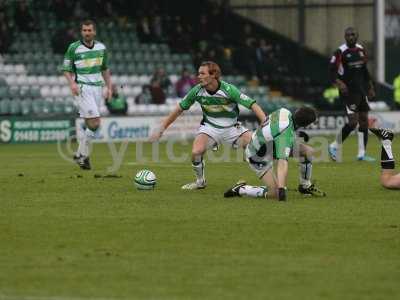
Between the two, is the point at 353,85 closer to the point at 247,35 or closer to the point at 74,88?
the point at 74,88

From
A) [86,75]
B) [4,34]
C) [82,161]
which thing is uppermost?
[4,34]

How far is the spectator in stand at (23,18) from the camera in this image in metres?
32.2

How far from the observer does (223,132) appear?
51.3ft

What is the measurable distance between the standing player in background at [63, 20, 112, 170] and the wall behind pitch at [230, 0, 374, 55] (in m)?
17.9

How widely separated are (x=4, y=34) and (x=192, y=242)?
2190cm

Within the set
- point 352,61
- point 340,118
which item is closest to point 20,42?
point 340,118

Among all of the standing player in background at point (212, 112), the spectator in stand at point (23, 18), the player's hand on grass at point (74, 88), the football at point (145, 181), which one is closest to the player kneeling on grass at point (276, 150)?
the standing player in background at point (212, 112)

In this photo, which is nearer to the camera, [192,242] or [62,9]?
[192,242]

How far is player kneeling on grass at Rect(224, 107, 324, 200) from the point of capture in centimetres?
1372

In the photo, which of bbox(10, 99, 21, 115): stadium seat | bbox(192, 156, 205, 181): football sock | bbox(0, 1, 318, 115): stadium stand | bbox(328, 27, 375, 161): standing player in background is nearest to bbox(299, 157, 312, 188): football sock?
bbox(192, 156, 205, 181): football sock

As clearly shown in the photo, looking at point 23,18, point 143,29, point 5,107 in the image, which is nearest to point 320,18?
point 143,29

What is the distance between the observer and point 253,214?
12766 millimetres

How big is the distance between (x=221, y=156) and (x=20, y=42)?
11.0 m

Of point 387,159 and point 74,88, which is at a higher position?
point 74,88
